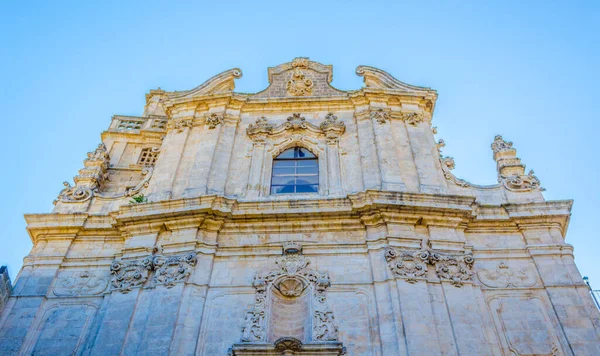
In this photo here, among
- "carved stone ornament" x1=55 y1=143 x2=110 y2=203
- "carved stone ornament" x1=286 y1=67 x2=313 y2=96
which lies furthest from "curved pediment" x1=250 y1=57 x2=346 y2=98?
"carved stone ornament" x1=55 y1=143 x2=110 y2=203

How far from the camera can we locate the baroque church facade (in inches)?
374

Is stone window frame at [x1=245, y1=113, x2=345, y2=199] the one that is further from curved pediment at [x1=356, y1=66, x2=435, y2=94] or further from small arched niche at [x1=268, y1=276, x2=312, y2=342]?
small arched niche at [x1=268, y1=276, x2=312, y2=342]

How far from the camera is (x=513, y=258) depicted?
10773mm

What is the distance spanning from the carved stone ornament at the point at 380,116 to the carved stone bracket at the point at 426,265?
15.0ft

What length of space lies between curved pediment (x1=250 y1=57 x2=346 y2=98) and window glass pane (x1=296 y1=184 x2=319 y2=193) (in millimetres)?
3598

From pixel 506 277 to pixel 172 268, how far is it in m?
6.66

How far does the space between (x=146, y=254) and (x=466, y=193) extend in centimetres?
741

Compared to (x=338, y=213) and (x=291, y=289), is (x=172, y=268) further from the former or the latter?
(x=338, y=213)

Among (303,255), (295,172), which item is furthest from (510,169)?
(303,255)

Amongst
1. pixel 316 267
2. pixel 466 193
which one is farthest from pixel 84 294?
pixel 466 193

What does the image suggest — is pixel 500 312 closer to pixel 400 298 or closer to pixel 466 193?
pixel 400 298

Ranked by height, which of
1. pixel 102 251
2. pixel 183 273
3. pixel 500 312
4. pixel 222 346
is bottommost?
pixel 222 346

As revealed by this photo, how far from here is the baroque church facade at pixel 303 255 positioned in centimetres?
949

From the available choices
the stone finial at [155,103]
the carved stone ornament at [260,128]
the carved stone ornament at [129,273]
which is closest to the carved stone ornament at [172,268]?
the carved stone ornament at [129,273]
